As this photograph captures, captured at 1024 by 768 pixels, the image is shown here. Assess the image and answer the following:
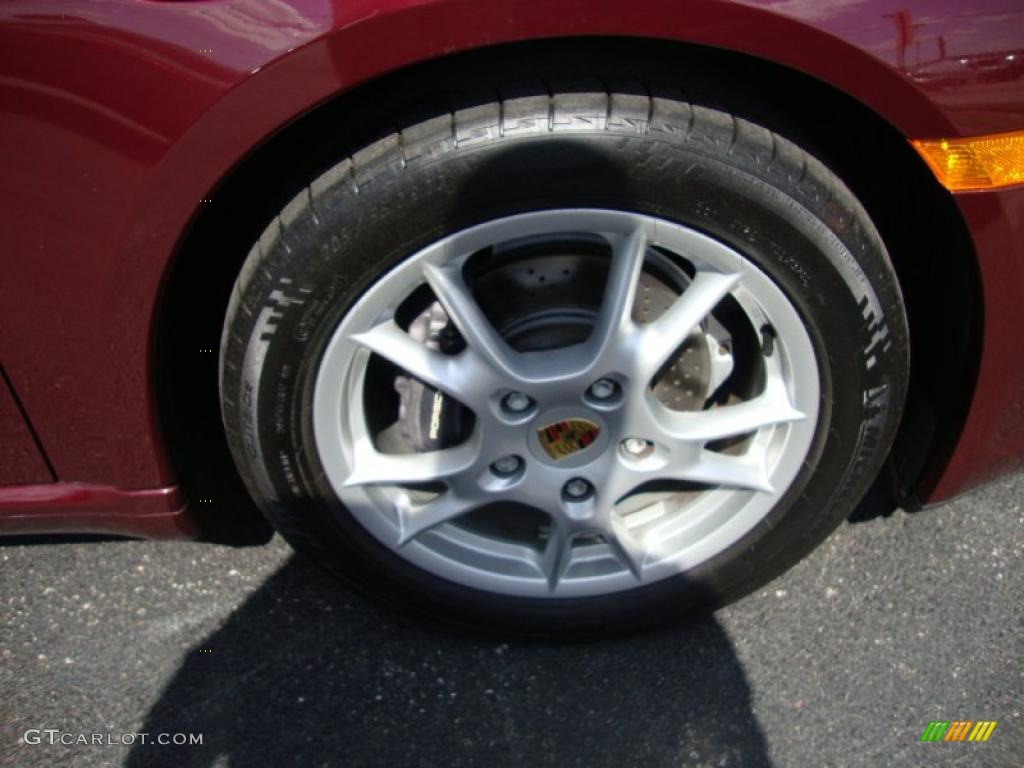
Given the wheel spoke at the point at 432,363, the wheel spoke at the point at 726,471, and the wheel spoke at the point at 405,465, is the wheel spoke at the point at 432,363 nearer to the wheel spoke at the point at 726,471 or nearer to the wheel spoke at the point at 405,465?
the wheel spoke at the point at 405,465

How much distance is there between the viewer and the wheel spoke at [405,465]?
1.85 m

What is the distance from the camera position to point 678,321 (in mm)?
1714

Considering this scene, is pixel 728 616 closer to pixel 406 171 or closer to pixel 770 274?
→ pixel 770 274

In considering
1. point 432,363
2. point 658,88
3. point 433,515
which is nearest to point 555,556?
point 433,515

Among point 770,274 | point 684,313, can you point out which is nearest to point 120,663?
point 684,313

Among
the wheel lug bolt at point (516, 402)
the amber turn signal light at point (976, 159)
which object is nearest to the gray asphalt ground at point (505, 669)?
the wheel lug bolt at point (516, 402)

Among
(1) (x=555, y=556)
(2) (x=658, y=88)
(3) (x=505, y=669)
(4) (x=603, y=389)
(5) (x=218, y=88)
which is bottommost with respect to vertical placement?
(3) (x=505, y=669)

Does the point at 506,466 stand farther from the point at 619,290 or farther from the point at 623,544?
the point at 619,290

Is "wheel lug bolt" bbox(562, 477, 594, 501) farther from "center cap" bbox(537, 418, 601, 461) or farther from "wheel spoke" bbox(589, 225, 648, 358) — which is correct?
"wheel spoke" bbox(589, 225, 648, 358)

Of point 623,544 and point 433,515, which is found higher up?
point 433,515

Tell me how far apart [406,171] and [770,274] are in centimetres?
63

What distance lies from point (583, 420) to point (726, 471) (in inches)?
12.3

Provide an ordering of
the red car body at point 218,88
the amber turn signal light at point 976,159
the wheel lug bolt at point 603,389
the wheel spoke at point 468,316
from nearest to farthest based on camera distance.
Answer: the red car body at point 218,88
the amber turn signal light at point 976,159
the wheel spoke at point 468,316
the wheel lug bolt at point 603,389

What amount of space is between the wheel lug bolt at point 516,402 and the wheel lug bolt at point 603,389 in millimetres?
114
